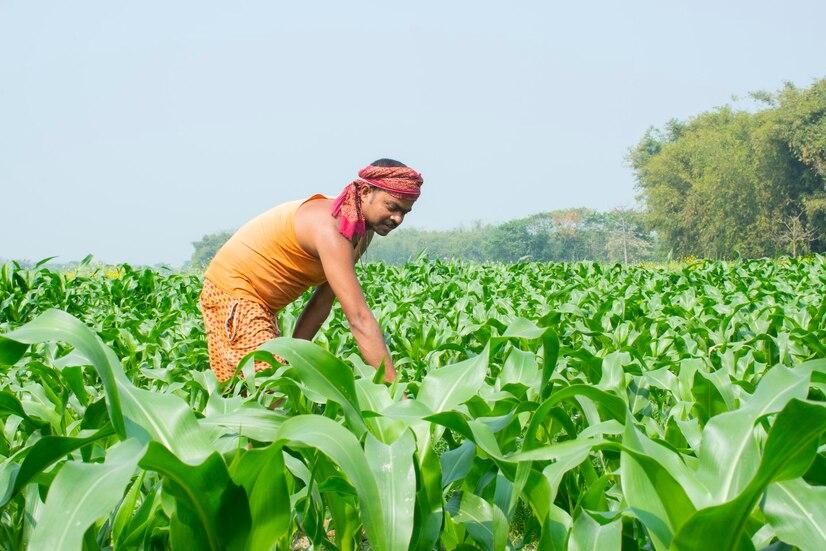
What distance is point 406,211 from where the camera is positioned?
3789 mm

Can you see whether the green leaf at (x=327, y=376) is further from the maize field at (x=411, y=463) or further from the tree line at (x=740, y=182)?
the tree line at (x=740, y=182)

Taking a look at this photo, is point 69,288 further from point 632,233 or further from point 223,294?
point 632,233

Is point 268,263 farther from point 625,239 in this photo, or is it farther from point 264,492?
point 625,239

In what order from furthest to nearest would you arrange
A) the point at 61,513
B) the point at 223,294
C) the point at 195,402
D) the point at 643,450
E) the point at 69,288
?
the point at 69,288, the point at 223,294, the point at 195,402, the point at 643,450, the point at 61,513

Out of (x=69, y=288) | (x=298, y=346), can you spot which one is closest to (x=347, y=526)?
(x=298, y=346)

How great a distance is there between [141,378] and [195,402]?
7.03 feet

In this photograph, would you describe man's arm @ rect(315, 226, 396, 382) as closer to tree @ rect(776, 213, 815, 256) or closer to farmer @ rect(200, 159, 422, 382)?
farmer @ rect(200, 159, 422, 382)

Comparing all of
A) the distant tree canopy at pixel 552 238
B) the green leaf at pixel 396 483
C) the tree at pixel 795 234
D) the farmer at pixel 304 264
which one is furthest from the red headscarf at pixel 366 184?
the distant tree canopy at pixel 552 238

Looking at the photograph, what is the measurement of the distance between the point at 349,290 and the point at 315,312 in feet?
2.86

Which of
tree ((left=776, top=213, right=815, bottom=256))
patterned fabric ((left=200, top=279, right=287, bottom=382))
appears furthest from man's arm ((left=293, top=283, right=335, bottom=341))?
tree ((left=776, top=213, right=815, bottom=256))

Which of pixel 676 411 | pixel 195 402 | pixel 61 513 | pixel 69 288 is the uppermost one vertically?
pixel 61 513

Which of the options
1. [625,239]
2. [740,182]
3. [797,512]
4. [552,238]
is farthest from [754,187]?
[797,512]

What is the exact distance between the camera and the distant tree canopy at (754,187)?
5916 centimetres

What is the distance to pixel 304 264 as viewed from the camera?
4039 mm
